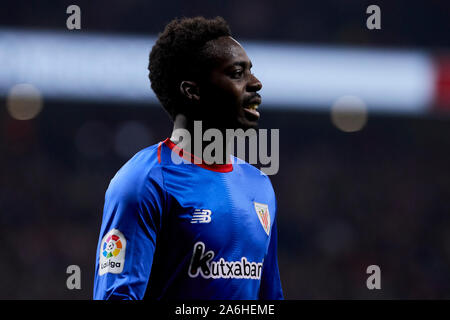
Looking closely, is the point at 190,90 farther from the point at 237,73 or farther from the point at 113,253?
the point at 113,253

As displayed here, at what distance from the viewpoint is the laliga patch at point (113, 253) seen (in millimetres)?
2098

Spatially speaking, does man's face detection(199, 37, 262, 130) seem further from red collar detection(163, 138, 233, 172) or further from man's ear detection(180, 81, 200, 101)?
red collar detection(163, 138, 233, 172)

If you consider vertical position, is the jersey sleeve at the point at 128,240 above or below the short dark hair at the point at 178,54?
below

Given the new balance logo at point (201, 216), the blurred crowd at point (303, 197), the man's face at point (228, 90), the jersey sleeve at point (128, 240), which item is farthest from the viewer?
the blurred crowd at point (303, 197)

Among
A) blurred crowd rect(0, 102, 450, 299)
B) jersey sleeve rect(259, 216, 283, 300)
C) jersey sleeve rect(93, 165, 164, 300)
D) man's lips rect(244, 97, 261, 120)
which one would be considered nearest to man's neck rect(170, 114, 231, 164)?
man's lips rect(244, 97, 261, 120)

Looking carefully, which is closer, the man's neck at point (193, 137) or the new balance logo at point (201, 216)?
the new balance logo at point (201, 216)

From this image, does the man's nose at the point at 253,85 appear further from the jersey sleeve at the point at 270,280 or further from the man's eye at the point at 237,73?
the jersey sleeve at the point at 270,280

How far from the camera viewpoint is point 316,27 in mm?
13984

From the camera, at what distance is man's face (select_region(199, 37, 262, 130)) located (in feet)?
8.02

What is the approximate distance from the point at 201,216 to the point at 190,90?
564 millimetres

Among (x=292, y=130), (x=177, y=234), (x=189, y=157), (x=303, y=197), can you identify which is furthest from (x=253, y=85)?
(x=292, y=130)

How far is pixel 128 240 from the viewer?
83.0 inches

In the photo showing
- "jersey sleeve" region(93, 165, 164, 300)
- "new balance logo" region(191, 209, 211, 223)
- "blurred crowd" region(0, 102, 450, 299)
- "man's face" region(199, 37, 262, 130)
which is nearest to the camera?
"jersey sleeve" region(93, 165, 164, 300)

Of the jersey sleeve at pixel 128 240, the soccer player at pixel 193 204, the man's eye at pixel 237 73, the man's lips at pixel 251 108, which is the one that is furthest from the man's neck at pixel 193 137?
the jersey sleeve at pixel 128 240
